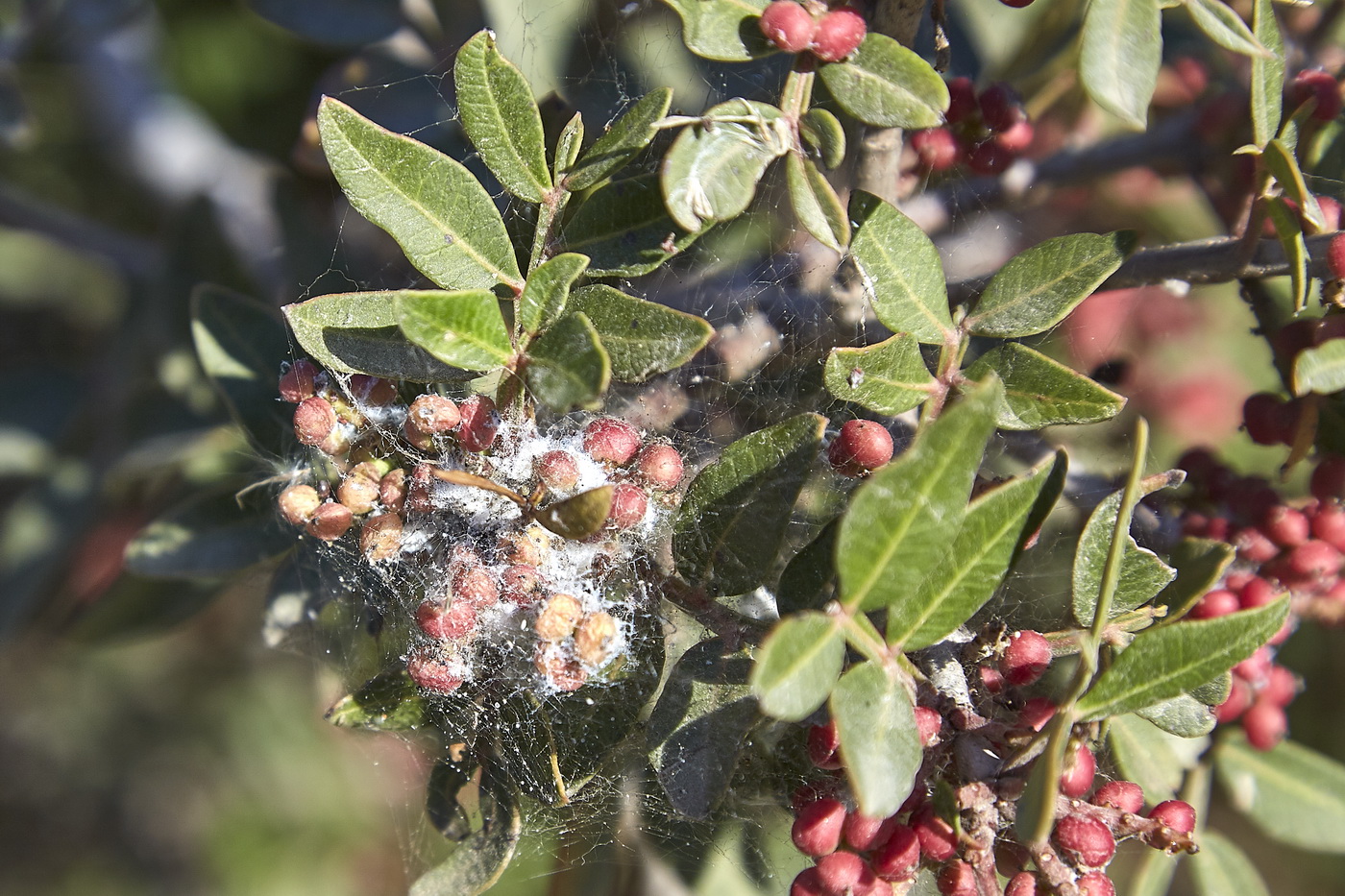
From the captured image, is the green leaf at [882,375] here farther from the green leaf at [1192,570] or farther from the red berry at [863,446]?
the green leaf at [1192,570]

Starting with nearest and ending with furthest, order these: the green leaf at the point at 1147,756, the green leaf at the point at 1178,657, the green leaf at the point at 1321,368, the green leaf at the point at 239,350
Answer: the green leaf at the point at 1178,657, the green leaf at the point at 1321,368, the green leaf at the point at 1147,756, the green leaf at the point at 239,350

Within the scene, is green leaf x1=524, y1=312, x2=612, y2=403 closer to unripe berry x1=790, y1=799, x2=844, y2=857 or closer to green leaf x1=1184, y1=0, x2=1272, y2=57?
unripe berry x1=790, y1=799, x2=844, y2=857

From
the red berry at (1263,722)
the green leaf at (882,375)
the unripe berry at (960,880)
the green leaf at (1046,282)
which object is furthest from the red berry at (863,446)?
the red berry at (1263,722)

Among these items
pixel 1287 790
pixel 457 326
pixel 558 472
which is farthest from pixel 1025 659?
pixel 1287 790

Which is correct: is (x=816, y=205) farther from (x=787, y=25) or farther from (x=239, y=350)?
(x=239, y=350)

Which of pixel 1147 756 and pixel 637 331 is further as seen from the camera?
pixel 1147 756

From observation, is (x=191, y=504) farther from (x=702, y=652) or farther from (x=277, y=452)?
(x=702, y=652)

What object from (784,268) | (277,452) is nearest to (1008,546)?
(784,268)

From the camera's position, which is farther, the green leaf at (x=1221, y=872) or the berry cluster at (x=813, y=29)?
the green leaf at (x=1221, y=872)
